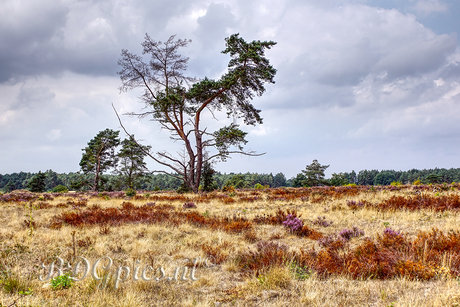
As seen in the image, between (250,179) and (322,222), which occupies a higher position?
(322,222)

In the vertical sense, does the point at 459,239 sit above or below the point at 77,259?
above

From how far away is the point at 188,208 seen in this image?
35.6 feet

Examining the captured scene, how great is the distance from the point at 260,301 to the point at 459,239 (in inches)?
136

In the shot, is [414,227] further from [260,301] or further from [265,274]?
[260,301]

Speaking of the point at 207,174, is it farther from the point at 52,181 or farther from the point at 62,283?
the point at 52,181

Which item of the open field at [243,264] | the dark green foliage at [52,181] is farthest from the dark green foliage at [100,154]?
the dark green foliage at [52,181]

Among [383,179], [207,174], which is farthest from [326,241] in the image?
[383,179]

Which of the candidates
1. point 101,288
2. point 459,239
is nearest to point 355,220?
point 459,239

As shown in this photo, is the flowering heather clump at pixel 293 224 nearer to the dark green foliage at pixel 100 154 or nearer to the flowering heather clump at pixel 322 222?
the flowering heather clump at pixel 322 222

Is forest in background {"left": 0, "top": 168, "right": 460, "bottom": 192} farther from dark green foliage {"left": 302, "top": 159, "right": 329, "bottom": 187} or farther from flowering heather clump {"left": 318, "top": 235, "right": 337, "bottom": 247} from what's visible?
flowering heather clump {"left": 318, "top": 235, "right": 337, "bottom": 247}

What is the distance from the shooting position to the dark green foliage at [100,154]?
3809cm

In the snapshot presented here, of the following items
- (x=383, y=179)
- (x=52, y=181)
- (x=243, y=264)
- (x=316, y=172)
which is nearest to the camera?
(x=243, y=264)

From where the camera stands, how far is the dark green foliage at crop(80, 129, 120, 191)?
3809cm

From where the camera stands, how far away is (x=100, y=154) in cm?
3900
